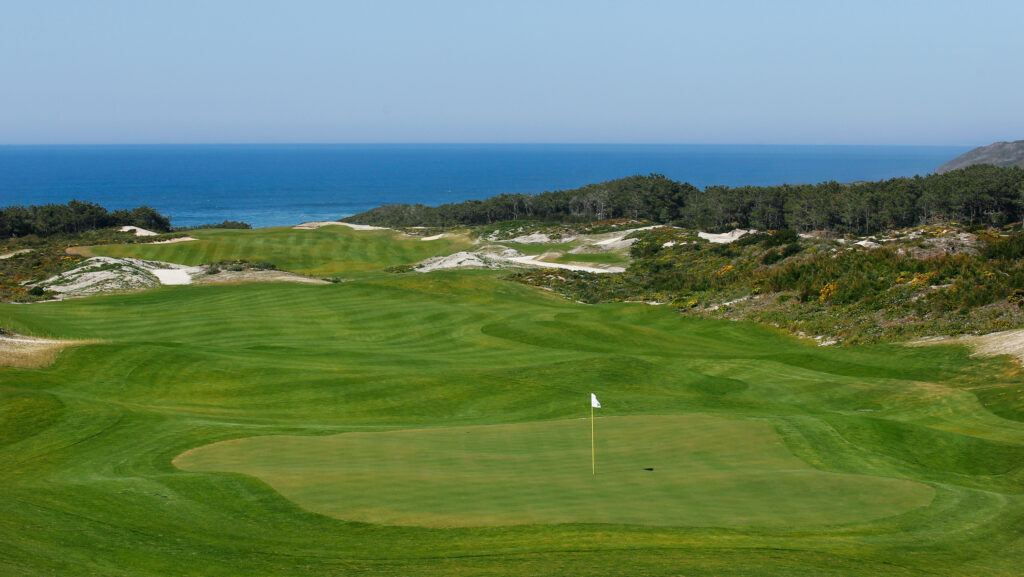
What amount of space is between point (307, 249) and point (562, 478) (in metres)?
73.2

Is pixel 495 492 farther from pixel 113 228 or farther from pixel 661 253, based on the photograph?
pixel 113 228

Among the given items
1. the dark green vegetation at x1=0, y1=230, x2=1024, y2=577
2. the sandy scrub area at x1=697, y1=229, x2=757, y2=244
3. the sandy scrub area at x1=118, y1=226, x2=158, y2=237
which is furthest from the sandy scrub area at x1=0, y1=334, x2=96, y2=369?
the sandy scrub area at x1=118, y1=226, x2=158, y2=237

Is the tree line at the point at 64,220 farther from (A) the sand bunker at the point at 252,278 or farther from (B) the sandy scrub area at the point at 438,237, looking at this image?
(A) the sand bunker at the point at 252,278

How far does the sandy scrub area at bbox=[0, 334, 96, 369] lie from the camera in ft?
79.6

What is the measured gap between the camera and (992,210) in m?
88.7

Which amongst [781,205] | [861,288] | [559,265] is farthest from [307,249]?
[781,205]

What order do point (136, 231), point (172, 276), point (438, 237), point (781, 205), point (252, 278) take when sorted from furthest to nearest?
point (781, 205) → point (438, 237) → point (136, 231) → point (172, 276) → point (252, 278)

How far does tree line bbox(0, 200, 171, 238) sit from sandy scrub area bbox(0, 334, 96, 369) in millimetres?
75960

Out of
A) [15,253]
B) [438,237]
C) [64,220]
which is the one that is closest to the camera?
[15,253]

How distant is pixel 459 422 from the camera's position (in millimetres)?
21328

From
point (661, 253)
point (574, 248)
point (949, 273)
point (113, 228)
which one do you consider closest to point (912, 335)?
point (949, 273)

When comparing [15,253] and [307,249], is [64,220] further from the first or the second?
[307,249]

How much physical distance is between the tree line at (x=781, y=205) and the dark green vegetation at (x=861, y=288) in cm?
3393

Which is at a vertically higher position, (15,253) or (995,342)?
(15,253)
